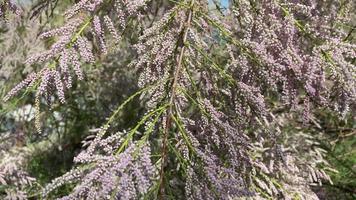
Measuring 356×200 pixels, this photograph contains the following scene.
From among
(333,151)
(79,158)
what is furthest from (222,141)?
(333,151)

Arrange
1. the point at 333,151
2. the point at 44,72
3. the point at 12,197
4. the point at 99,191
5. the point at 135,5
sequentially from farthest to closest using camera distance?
the point at 333,151 < the point at 12,197 < the point at 135,5 < the point at 44,72 < the point at 99,191

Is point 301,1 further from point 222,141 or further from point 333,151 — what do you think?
point 333,151

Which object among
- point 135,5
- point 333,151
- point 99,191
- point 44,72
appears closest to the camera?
point 99,191

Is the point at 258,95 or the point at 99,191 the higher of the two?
the point at 258,95

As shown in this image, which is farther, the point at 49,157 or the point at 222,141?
the point at 49,157

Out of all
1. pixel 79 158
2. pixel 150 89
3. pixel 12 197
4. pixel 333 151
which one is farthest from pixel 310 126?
pixel 79 158

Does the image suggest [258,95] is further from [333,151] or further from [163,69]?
[333,151]

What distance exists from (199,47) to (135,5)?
0.35m

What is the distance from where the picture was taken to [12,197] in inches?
205

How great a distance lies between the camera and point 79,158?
225 cm

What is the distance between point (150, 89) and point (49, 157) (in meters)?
5.24

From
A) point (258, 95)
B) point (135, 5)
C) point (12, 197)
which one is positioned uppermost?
point (135, 5)

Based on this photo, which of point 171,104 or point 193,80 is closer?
point 171,104

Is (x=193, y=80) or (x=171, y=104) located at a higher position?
(x=193, y=80)
